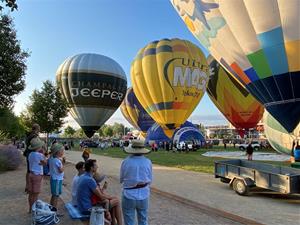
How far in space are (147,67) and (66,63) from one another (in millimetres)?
10702

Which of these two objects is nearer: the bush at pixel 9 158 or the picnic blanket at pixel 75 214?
the picnic blanket at pixel 75 214

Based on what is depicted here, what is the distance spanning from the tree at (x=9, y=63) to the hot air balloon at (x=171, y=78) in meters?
16.0

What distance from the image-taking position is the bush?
17839 mm

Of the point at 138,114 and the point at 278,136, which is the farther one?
the point at 138,114

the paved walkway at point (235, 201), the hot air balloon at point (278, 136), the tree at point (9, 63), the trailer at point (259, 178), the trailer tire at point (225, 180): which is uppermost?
the tree at point (9, 63)

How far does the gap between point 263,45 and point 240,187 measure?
21.4 feet

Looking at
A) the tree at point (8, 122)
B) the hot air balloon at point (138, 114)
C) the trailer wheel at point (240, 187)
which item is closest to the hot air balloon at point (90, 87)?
the tree at point (8, 122)

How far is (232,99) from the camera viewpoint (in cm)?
3681

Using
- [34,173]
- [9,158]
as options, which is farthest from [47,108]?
[34,173]

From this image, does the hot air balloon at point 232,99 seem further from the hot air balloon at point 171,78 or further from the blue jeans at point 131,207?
the blue jeans at point 131,207

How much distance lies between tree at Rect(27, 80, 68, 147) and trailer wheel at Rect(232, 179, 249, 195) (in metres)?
18.1

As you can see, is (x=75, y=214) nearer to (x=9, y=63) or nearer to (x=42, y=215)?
(x=42, y=215)

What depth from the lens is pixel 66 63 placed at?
38.3 metres

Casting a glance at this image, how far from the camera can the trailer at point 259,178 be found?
386 inches
